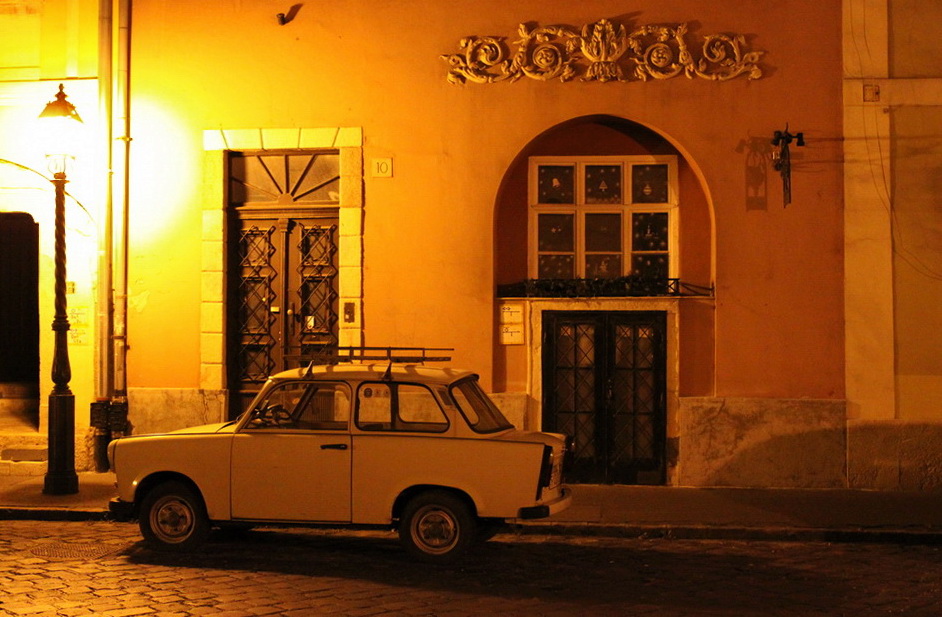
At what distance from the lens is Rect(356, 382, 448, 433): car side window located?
8.73m

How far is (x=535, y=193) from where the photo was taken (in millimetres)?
13562

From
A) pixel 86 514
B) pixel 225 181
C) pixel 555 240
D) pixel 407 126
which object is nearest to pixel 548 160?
pixel 555 240

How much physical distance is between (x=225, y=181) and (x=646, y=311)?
220 inches

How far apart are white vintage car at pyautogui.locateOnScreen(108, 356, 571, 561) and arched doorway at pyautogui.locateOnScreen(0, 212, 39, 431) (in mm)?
7239

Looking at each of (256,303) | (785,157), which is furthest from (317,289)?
(785,157)

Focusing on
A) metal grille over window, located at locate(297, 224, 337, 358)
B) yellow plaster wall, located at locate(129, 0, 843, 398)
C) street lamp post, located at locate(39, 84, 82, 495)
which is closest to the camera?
street lamp post, located at locate(39, 84, 82, 495)

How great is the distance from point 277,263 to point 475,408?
18.2 ft

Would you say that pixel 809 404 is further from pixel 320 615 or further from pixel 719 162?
pixel 320 615

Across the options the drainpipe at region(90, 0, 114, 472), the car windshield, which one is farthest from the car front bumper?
the drainpipe at region(90, 0, 114, 472)

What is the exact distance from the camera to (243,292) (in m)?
13.8

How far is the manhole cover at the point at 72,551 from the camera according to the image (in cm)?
901

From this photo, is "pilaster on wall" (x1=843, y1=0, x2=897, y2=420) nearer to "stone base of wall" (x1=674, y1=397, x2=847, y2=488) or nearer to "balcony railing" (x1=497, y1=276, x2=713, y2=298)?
"stone base of wall" (x1=674, y1=397, x2=847, y2=488)

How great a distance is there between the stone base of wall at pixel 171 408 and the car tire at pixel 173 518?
4399 millimetres

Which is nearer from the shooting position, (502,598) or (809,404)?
(502,598)
